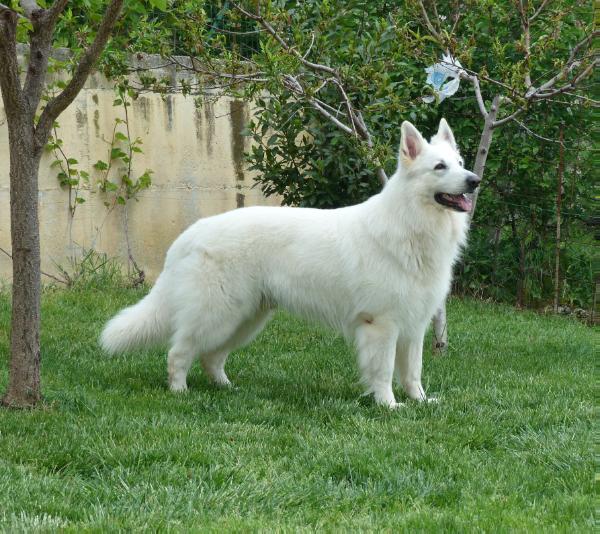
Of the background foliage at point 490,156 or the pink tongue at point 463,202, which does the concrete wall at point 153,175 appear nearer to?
the background foliage at point 490,156

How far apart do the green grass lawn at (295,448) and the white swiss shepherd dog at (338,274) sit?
0.31 metres

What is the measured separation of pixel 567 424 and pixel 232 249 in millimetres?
2189

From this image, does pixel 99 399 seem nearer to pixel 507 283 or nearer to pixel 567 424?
pixel 567 424

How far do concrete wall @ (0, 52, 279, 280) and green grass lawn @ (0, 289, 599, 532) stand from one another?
2.40 meters

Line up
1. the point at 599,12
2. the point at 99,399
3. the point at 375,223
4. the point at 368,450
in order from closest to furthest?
the point at 599,12
the point at 368,450
the point at 99,399
the point at 375,223

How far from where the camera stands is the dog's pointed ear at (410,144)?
200 inches

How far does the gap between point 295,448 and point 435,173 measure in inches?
73.7

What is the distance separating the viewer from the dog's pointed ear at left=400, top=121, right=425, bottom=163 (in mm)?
5090

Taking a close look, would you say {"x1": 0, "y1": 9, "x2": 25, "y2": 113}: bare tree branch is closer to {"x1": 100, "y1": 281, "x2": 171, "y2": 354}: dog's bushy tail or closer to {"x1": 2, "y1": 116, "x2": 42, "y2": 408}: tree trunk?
{"x1": 2, "y1": 116, "x2": 42, "y2": 408}: tree trunk

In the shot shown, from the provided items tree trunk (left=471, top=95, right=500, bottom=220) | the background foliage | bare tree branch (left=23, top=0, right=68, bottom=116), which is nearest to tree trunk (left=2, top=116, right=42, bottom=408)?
bare tree branch (left=23, top=0, right=68, bottom=116)

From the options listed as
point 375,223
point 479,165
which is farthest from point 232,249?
point 479,165

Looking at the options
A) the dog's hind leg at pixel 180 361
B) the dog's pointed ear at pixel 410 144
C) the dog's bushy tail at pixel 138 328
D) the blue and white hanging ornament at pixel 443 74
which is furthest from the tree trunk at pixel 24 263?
the blue and white hanging ornament at pixel 443 74

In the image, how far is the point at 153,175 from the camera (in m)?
9.30

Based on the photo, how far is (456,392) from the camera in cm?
541
